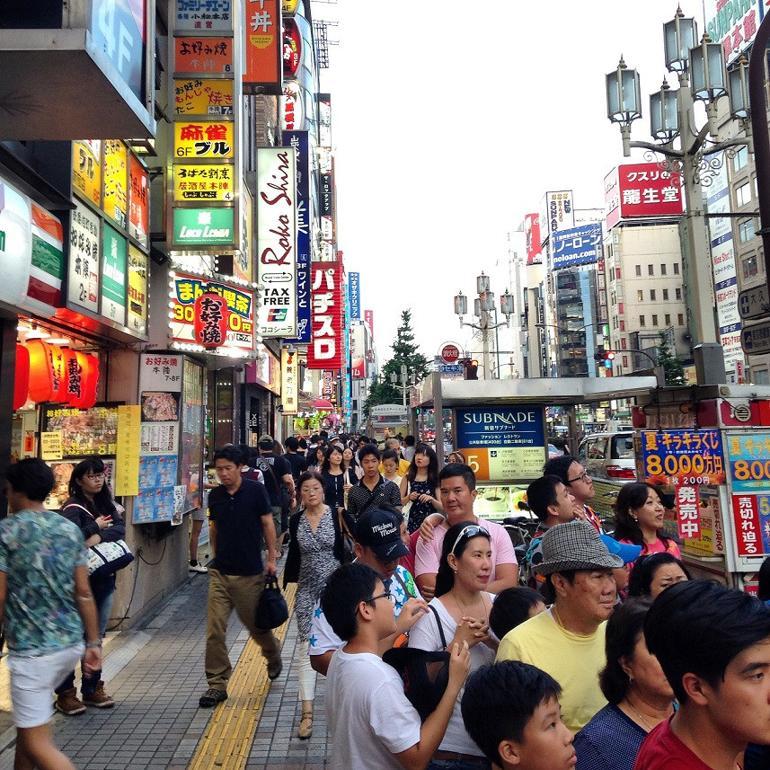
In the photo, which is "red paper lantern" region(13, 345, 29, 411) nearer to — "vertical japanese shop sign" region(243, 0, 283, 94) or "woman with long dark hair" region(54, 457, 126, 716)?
"woman with long dark hair" region(54, 457, 126, 716)

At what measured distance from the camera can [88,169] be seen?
21.4 feet

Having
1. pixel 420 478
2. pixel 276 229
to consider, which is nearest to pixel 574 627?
pixel 420 478

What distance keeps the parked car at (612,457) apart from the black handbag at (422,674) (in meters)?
13.7

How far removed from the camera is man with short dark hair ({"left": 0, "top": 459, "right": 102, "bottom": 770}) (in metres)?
3.33

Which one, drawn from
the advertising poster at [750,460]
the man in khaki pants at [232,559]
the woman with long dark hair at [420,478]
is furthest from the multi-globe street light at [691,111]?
the man in khaki pants at [232,559]

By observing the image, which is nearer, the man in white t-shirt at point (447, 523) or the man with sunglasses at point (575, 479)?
the man in white t-shirt at point (447, 523)

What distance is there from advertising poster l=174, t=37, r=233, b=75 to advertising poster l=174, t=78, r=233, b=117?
0.51 ft

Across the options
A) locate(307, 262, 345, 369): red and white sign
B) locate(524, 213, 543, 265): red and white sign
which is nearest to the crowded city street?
locate(307, 262, 345, 369): red and white sign

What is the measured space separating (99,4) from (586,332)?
90592mm

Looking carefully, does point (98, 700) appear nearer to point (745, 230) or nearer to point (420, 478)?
point (420, 478)

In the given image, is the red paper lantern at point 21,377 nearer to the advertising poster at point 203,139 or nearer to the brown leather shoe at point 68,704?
the brown leather shoe at point 68,704

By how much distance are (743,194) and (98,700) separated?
51982mm

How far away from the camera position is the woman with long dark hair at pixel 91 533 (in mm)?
5027

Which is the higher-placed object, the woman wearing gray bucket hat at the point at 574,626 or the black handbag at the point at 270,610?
the woman wearing gray bucket hat at the point at 574,626
